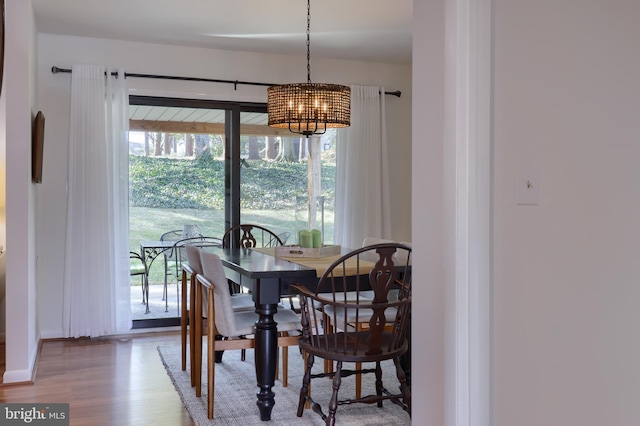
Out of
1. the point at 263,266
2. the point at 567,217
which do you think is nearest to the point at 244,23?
the point at 263,266

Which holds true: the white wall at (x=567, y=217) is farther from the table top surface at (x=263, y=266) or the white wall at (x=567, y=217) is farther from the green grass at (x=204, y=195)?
the green grass at (x=204, y=195)

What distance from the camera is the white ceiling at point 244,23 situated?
4375mm

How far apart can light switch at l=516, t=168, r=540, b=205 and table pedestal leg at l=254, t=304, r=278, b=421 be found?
1771 millimetres

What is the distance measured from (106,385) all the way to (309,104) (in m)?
2.15

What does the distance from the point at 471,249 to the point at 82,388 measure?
9.50ft

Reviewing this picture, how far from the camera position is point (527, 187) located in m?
1.82

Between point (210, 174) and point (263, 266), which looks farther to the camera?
point (210, 174)

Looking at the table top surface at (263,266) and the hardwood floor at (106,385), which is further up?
the table top surface at (263,266)

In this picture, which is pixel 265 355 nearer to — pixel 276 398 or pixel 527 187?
pixel 276 398

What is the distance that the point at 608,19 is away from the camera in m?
1.58

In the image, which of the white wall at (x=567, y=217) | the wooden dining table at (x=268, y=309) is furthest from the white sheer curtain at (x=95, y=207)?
the white wall at (x=567, y=217)

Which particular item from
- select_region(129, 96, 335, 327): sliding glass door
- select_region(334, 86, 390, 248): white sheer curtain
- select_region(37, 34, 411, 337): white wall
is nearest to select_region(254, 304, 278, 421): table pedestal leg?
select_region(129, 96, 335, 327): sliding glass door

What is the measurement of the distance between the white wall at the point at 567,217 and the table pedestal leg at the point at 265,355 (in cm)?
157

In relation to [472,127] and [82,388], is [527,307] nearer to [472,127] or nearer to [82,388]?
[472,127]
